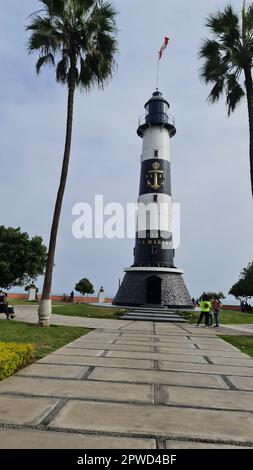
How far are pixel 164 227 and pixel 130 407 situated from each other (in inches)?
1063

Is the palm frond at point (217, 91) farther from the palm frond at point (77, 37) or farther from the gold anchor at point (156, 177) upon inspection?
the gold anchor at point (156, 177)

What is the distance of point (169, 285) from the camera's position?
2953 centimetres

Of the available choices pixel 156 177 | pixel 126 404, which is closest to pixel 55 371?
pixel 126 404

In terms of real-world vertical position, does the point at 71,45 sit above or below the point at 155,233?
above

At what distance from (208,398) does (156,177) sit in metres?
27.8

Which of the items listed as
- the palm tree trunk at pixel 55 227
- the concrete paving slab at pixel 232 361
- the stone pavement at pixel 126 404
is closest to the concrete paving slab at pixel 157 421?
the stone pavement at pixel 126 404

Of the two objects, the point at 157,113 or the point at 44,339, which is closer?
the point at 44,339

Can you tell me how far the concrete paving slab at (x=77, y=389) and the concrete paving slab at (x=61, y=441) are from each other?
1.34 metres

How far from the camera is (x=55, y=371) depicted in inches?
236

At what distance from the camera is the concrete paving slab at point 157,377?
18.4 feet

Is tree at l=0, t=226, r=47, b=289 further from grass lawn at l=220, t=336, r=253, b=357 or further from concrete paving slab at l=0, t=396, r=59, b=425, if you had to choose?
concrete paving slab at l=0, t=396, r=59, b=425

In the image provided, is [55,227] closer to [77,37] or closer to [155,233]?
[77,37]

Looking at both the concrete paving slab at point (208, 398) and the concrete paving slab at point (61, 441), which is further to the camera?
the concrete paving slab at point (208, 398)
